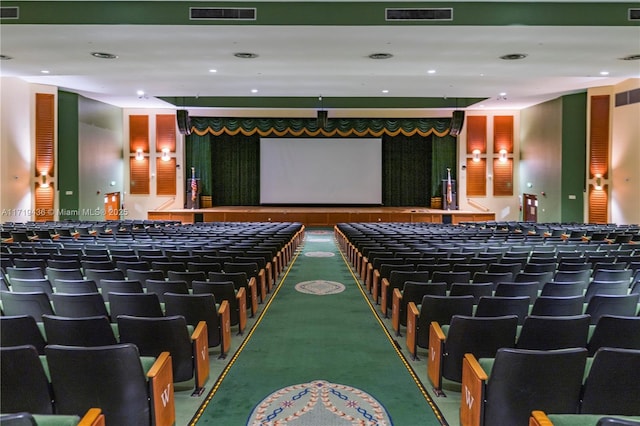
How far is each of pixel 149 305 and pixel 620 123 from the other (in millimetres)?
16818

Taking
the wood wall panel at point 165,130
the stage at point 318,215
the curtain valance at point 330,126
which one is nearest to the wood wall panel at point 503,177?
the stage at point 318,215

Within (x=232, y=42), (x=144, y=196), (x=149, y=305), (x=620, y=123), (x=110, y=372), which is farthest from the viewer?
(x=144, y=196)

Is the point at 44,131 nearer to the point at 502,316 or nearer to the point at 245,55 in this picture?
the point at 245,55

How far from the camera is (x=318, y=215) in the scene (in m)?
21.9

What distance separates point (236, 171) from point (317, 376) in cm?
2141

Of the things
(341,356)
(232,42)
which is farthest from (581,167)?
(341,356)

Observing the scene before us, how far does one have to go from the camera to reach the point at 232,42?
10633 millimetres

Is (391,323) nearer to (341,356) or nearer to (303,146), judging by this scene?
(341,356)

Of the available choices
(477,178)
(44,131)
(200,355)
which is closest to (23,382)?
(200,355)

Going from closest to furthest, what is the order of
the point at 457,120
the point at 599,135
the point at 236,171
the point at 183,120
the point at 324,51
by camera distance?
the point at 324,51 → the point at 599,135 → the point at 183,120 → the point at 457,120 → the point at 236,171

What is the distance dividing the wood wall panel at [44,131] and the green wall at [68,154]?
52cm

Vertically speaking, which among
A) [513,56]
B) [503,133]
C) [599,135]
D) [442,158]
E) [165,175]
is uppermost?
[513,56]

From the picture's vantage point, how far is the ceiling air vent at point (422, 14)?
939 centimetres

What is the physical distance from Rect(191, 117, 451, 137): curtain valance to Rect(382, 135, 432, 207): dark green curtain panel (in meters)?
2.58
